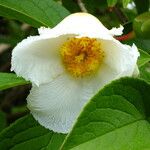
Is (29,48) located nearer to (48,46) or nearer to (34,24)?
(48,46)

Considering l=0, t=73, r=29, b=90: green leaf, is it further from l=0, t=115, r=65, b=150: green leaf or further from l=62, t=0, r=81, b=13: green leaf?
l=62, t=0, r=81, b=13: green leaf

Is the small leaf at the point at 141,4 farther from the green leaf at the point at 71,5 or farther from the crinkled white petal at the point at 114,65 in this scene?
the crinkled white petal at the point at 114,65

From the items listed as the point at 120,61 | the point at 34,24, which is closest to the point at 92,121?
the point at 120,61

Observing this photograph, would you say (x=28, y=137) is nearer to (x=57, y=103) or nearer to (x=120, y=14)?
(x=57, y=103)

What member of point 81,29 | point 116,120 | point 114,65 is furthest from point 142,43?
point 116,120

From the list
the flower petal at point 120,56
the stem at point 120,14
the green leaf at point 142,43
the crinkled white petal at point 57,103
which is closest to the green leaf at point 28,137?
the crinkled white petal at point 57,103

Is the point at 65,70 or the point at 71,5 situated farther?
the point at 71,5

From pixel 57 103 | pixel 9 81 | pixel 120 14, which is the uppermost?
pixel 9 81
